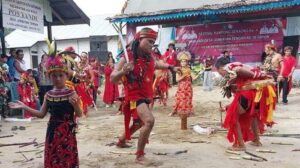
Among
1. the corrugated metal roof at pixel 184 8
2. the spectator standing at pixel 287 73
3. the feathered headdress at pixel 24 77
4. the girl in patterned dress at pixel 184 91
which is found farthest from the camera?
the corrugated metal roof at pixel 184 8

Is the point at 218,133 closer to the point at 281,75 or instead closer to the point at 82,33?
the point at 281,75

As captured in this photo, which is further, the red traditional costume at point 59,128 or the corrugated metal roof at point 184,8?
the corrugated metal roof at point 184,8

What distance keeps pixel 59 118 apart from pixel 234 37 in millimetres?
15728

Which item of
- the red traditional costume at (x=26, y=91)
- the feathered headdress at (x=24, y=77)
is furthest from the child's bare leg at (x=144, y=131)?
the feathered headdress at (x=24, y=77)

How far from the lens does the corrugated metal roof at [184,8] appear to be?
54.3ft

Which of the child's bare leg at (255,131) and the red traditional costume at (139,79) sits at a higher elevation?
the red traditional costume at (139,79)

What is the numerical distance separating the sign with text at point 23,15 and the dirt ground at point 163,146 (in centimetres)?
278

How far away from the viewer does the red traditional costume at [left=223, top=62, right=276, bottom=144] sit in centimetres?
631

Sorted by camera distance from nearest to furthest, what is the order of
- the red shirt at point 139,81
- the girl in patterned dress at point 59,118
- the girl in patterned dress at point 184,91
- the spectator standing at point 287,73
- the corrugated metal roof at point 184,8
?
the girl in patterned dress at point 59,118
the red shirt at point 139,81
the girl in patterned dress at point 184,91
the spectator standing at point 287,73
the corrugated metal roof at point 184,8

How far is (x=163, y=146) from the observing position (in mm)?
6879

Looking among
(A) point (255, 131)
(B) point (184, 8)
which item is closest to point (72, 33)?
(B) point (184, 8)

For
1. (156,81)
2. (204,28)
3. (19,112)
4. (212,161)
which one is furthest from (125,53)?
(204,28)

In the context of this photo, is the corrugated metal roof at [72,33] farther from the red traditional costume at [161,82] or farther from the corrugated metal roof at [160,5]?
the red traditional costume at [161,82]

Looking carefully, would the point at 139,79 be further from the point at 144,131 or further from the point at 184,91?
the point at 184,91
